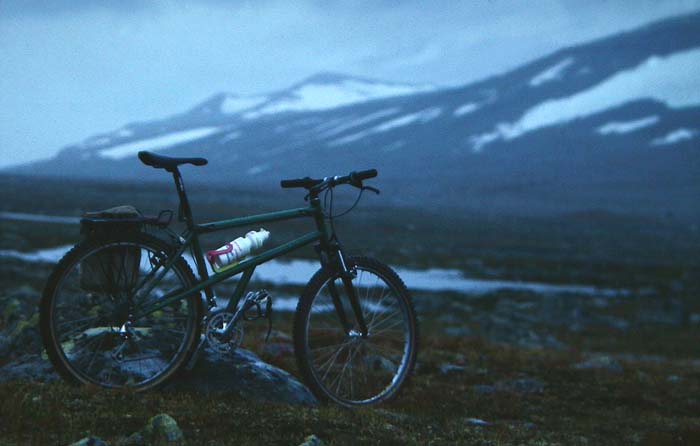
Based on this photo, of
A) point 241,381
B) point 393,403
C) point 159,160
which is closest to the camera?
point 159,160

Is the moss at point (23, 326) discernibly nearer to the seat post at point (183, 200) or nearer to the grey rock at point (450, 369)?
the seat post at point (183, 200)

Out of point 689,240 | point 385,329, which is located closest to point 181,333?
point 385,329

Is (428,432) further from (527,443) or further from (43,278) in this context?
(43,278)

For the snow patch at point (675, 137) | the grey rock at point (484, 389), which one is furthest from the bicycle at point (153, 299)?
the snow patch at point (675, 137)

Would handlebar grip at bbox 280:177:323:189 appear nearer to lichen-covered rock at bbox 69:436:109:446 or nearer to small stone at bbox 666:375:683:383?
lichen-covered rock at bbox 69:436:109:446

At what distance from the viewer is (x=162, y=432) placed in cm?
Result: 553

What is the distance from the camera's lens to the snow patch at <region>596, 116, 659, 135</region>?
190125 mm

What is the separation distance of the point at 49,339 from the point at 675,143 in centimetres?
18426

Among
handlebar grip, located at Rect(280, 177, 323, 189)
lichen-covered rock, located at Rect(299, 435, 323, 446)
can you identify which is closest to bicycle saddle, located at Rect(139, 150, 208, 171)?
handlebar grip, located at Rect(280, 177, 323, 189)

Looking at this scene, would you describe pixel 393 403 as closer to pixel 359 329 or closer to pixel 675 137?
pixel 359 329

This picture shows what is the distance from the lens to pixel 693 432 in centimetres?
784

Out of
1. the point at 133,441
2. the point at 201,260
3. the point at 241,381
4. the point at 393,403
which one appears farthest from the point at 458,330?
the point at 133,441

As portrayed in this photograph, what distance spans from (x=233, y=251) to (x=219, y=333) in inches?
29.8

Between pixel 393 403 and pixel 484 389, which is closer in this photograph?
pixel 393 403
